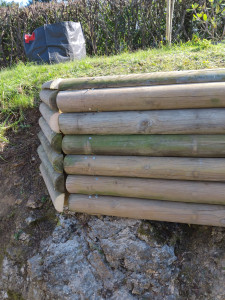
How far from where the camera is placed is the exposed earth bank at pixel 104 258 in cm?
285

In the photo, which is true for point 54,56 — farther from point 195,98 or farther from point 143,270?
point 143,270

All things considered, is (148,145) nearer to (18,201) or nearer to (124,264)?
(124,264)

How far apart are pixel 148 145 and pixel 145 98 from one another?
43 centimetres

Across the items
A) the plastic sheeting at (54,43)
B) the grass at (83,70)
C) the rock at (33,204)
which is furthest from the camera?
the plastic sheeting at (54,43)

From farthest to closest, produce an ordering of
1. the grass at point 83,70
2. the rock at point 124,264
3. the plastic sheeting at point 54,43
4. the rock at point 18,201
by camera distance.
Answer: the plastic sheeting at point 54,43
the grass at point 83,70
the rock at point 18,201
the rock at point 124,264

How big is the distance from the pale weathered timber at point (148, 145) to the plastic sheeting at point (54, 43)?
3.99 m

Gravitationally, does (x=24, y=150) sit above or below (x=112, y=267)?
above

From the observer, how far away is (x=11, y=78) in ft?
17.9

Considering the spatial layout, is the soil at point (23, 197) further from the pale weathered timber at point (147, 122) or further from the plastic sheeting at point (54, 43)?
the plastic sheeting at point (54, 43)

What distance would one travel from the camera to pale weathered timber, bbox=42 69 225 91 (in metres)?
2.66

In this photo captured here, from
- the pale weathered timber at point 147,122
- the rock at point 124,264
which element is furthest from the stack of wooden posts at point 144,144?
the rock at point 124,264

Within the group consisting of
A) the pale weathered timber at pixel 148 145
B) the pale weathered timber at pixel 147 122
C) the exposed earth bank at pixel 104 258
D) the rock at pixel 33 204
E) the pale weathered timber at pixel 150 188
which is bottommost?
the exposed earth bank at pixel 104 258

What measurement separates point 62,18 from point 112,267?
22.6 feet

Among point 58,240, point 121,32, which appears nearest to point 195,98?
point 58,240
